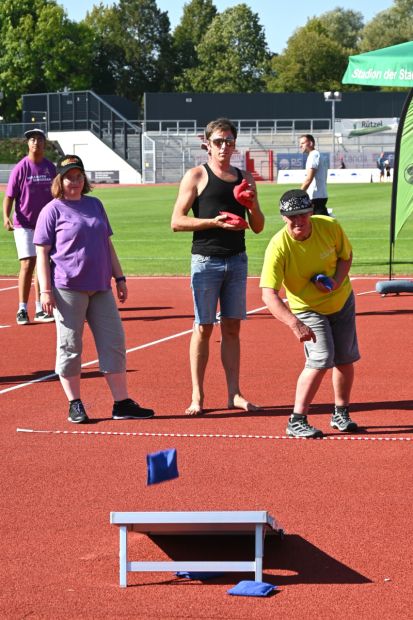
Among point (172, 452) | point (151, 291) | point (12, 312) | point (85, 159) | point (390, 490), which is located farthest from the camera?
point (85, 159)

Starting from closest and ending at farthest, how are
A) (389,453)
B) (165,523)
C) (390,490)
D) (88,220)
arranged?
(165,523)
(390,490)
(389,453)
(88,220)

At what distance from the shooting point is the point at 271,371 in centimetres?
1130

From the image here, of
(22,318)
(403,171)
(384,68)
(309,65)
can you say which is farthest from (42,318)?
(309,65)

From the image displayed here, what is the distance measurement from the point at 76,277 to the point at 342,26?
13372 cm

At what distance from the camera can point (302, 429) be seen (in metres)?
8.41

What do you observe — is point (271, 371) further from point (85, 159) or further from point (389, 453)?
point (85, 159)

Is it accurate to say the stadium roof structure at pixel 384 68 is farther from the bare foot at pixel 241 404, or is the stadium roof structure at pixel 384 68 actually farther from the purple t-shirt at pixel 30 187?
the bare foot at pixel 241 404

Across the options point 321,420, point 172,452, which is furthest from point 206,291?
point 172,452

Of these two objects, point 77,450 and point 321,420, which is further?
point 321,420

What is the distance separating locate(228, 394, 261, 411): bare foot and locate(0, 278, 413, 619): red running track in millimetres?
80

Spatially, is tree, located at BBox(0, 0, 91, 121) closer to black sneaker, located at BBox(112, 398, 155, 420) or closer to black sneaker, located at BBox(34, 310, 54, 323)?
black sneaker, located at BBox(34, 310, 54, 323)

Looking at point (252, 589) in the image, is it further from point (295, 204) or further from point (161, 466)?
point (295, 204)

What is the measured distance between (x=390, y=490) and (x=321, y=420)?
79.5 inches

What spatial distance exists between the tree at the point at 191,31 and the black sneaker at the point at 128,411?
379ft
